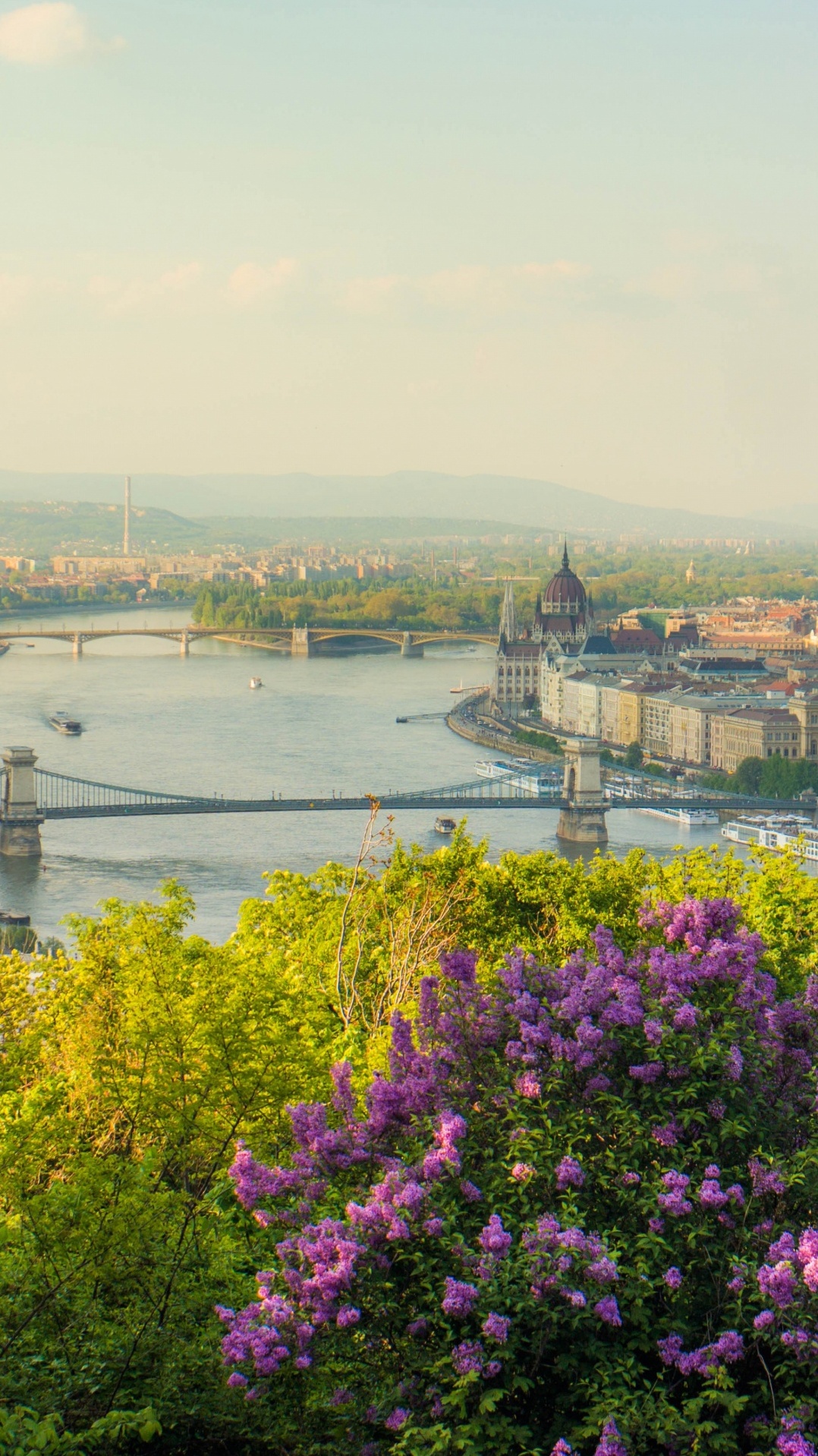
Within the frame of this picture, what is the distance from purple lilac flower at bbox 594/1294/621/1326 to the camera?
2.69m

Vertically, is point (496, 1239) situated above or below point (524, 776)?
above

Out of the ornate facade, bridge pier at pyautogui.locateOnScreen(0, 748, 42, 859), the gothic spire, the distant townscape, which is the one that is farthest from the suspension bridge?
the gothic spire

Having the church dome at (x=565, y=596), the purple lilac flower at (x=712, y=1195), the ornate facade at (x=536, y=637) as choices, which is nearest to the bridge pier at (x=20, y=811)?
the purple lilac flower at (x=712, y=1195)

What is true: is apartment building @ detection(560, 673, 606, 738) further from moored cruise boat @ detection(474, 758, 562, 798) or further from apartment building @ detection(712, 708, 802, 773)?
moored cruise boat @ detection(474, 758, 562, 798)

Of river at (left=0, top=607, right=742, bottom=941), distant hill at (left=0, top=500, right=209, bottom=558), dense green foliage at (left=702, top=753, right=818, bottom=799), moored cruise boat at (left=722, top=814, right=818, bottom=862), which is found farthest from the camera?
distant hill at (left=0, top=500, right=209, bottom=558)

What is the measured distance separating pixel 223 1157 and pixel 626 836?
14.7 m

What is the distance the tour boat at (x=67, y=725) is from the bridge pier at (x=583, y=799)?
8530 millimetres

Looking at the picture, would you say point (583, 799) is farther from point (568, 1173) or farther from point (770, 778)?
point (568, 1173)

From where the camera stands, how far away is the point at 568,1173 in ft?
9.39

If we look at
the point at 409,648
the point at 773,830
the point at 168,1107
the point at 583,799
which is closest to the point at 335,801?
the point at 583,799

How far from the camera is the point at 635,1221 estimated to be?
2.89 metres

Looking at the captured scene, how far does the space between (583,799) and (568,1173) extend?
16.0 m

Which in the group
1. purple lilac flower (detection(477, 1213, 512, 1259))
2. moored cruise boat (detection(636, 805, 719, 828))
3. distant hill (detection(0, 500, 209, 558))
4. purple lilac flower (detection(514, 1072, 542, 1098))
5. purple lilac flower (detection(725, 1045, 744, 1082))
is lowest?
moored cruise boat (detection(636, 805, 719, 828))

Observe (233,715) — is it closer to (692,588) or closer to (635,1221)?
(635,1221)
